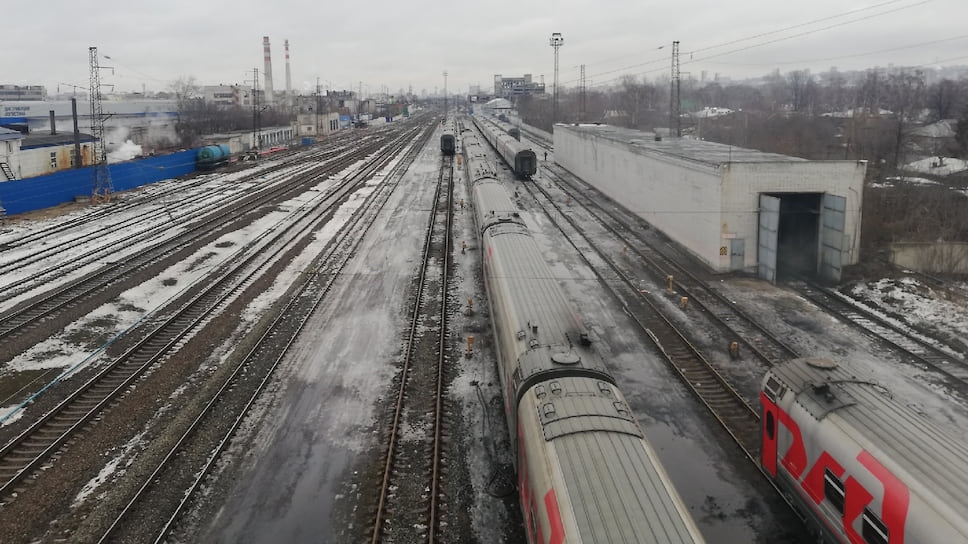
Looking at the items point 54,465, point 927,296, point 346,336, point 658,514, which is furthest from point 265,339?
point 927,296

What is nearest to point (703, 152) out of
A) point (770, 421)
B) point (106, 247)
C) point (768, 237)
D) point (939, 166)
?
point (768, 237)

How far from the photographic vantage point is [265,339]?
18.6 metres

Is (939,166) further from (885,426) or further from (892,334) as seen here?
(885,426)

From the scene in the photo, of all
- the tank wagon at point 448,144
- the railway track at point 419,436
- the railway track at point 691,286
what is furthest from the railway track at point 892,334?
the tank wagon at point 448,144

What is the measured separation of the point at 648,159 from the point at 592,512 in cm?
2983

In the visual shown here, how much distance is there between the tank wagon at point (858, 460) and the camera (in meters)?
6.89

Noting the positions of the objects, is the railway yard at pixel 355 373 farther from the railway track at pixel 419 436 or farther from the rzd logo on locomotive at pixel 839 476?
the rzd logo on locomotive at pixel 839 476

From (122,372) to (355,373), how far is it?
6233 millimetres

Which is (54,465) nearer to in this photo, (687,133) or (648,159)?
(648,159)

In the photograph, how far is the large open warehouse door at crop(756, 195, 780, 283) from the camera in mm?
23375

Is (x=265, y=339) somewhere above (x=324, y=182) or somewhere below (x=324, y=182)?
below

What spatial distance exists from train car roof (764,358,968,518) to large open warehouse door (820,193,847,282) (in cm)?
1522

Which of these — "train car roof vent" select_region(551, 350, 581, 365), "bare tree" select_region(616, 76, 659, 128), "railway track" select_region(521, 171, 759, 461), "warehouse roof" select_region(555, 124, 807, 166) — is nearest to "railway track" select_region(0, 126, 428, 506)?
"train car roof vent" select_region(551, 350, 581, 365)

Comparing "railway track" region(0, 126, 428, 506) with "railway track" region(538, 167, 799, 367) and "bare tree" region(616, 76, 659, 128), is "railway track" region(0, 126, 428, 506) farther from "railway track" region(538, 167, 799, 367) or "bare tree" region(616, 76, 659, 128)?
"bare tree" region(616, 76, 659, 128)
